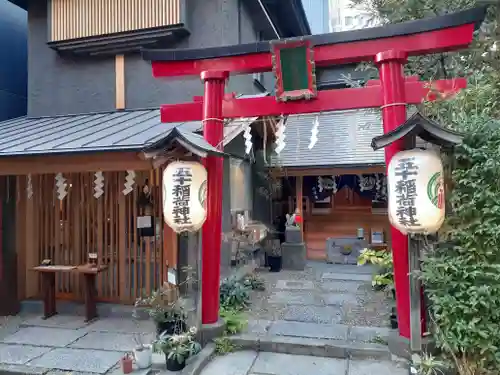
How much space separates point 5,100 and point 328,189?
9832mm

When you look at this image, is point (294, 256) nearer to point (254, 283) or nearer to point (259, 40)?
point (254, 283)

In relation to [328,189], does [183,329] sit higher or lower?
lower

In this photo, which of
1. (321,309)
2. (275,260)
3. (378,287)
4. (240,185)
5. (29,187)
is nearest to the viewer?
(321,309)

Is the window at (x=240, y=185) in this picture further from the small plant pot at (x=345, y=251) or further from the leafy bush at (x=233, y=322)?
the small plant pot at (x=345, y=251)

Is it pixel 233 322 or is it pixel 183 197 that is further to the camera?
pixel 233 322

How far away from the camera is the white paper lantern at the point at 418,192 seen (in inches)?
178

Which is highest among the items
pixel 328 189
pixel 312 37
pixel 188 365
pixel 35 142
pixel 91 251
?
pixel 312 37

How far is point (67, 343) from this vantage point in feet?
20.8

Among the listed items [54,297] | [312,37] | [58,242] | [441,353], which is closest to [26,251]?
[58,242]

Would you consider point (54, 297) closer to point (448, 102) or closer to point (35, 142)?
point (35, 142)

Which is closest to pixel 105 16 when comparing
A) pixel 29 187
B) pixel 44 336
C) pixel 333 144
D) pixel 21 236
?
pixel 29 187

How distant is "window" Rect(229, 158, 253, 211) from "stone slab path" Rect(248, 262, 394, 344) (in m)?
2.05

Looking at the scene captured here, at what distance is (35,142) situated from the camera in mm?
7117

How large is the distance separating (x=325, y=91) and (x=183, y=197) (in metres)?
2.74
